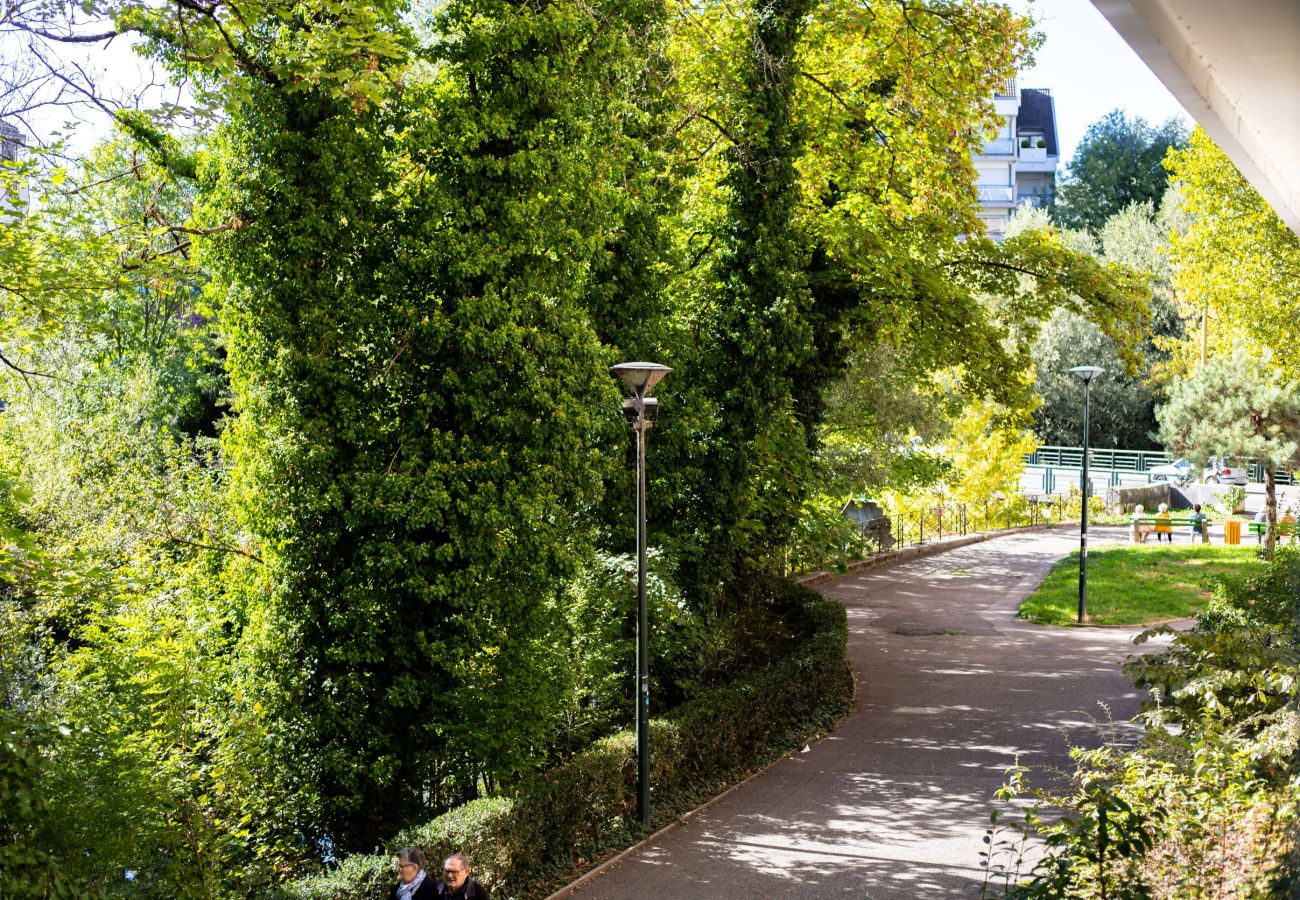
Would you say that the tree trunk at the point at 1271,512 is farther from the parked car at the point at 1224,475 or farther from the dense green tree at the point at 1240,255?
the parked car at the point at 1224,475

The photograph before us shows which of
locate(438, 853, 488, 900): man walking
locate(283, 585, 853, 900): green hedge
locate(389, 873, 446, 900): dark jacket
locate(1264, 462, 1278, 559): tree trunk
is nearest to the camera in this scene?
locate(438, 853, 488, 900): man walking

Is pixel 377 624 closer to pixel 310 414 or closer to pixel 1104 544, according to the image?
pixel 310 414

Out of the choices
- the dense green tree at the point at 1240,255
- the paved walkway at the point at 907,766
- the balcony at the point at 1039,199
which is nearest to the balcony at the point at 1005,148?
the balcony at the point at 1039,199

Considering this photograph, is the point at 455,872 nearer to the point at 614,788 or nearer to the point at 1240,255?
the point at 614,788

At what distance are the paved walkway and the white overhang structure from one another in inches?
270

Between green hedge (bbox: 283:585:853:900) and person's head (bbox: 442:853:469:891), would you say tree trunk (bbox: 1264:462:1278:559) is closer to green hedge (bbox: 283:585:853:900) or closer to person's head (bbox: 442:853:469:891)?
green hedge (bbox: 283:585:853:900)

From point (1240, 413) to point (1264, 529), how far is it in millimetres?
3381

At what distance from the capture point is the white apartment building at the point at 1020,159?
246 feet

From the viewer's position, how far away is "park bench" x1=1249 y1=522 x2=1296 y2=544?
81.6ft

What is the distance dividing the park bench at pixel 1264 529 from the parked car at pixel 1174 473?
374 inches

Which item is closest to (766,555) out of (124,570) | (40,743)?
(124,570)

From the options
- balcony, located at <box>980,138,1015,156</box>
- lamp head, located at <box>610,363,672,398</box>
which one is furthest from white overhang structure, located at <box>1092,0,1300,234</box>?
balcony, located at <box>980,138,1015,156</box>

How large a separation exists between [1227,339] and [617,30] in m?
21.2

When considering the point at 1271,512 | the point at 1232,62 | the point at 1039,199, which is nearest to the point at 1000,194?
the point at 1039,199
